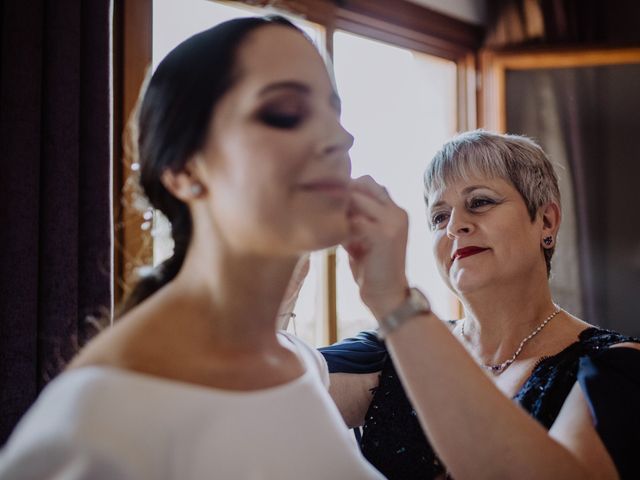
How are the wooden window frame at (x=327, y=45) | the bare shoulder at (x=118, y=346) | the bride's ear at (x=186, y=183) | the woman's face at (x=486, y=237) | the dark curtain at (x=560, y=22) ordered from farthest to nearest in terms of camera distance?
1. the dark curtain at (x=560, y=22)
2. the wooden window frame at (x=327, y=45)
3. the woman's face at (x=486, y=237)
4. the bride's ear at (x=186, y=183)
5. the bare shoulder at (x=118, y=346)

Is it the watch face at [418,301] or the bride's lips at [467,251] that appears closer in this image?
the watch face at [418,301]

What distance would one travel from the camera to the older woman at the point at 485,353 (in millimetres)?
844

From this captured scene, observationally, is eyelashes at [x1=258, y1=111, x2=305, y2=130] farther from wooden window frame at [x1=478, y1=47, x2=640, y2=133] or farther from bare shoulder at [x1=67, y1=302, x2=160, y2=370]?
wooden window frame at [x1=478, y1=47, x2=640, y2=133]

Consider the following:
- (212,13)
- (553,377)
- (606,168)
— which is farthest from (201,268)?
(606,168)

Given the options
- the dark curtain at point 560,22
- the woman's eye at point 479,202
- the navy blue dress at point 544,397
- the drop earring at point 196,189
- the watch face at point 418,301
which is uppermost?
the dark curtain at point 560,22

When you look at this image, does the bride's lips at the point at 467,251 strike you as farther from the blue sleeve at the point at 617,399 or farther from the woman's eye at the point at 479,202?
the blue sleeve at the point at 617,399

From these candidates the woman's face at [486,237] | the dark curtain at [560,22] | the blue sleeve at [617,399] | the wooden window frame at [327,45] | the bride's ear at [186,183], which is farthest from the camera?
the dark curtain at [560,22]

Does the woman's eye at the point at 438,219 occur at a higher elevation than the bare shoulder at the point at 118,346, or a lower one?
higher

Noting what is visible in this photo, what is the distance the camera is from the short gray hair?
141 cm

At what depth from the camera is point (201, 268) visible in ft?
2.35

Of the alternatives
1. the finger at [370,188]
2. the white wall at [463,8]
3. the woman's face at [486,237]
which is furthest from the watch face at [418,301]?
the white wall at [463,8]

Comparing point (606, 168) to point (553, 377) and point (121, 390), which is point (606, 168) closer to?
point (553, 377)

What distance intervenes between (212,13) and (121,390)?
73.1 inches

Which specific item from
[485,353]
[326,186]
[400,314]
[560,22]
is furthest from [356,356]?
[560,22]
